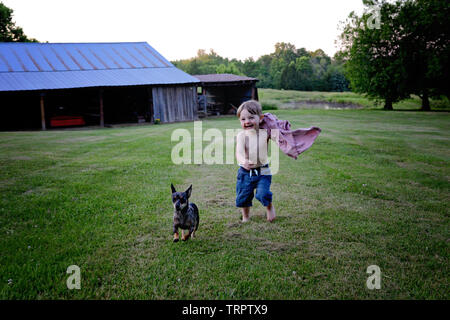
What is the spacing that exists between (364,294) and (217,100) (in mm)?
31221

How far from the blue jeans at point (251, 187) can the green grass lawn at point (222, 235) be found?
0.33 m

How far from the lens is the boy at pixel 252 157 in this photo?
430cm

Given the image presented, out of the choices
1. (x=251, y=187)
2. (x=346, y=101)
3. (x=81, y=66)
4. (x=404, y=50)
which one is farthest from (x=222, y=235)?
(x=346, y=101)

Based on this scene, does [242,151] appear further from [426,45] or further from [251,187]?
[426,45]

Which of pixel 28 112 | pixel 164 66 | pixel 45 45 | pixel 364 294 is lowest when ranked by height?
pixel 364 294

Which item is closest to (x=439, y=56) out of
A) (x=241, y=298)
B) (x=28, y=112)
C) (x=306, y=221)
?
(x=306, y=221)

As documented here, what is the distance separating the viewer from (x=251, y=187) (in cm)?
447

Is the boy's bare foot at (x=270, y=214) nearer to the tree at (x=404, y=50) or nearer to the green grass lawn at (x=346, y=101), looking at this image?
the tree at (x=404, y=50)

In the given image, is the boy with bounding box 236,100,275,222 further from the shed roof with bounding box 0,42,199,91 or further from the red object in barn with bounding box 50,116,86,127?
the red object in barn with bounding box 50,116,86,127

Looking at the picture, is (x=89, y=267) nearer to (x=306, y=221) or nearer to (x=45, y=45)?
(x=306, y=221)

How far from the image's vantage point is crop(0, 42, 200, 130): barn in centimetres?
2183

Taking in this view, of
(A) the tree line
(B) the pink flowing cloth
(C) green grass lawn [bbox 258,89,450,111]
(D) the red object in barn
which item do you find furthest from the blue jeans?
(A) the tree line

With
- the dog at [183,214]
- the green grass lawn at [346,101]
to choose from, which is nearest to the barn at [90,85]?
the green grass lawn at [346,101]

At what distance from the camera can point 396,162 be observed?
8.75 metres
